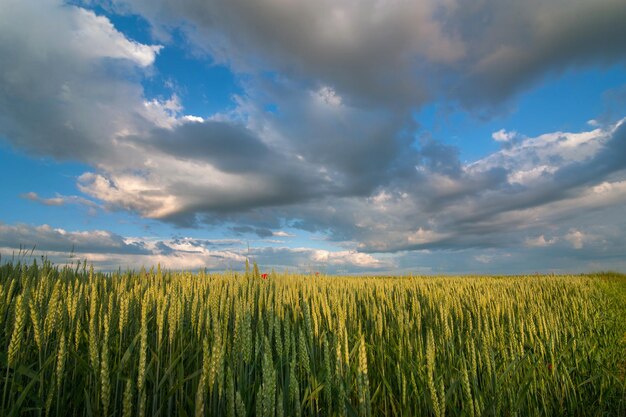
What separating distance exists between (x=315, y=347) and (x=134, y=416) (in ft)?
5.40

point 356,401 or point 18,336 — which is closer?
point 18,336

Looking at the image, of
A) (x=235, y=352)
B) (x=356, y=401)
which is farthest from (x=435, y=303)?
(x=235, y=352)

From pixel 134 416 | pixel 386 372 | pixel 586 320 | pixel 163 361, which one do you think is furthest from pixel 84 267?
pixel 586 320

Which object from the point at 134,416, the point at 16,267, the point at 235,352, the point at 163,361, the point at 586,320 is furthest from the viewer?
the point at 16,267

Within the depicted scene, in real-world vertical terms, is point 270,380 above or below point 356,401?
above

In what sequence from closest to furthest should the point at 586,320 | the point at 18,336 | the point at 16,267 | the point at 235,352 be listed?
the point at 18,336 < the point at 235,352 < the point at 586,320 < the point at 16,267

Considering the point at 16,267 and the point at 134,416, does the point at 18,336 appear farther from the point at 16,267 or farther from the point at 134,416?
the point at 16,267

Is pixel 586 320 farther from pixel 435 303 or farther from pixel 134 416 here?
pixel 134 416

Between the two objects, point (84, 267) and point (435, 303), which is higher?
point (84, 267)

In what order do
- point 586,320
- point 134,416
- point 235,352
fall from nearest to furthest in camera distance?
point 134,416
point 235,352
point 586,320

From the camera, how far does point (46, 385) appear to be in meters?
2.92

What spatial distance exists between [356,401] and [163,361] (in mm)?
1845

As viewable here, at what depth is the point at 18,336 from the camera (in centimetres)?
205

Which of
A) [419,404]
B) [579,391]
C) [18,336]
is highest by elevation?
[18,336]
